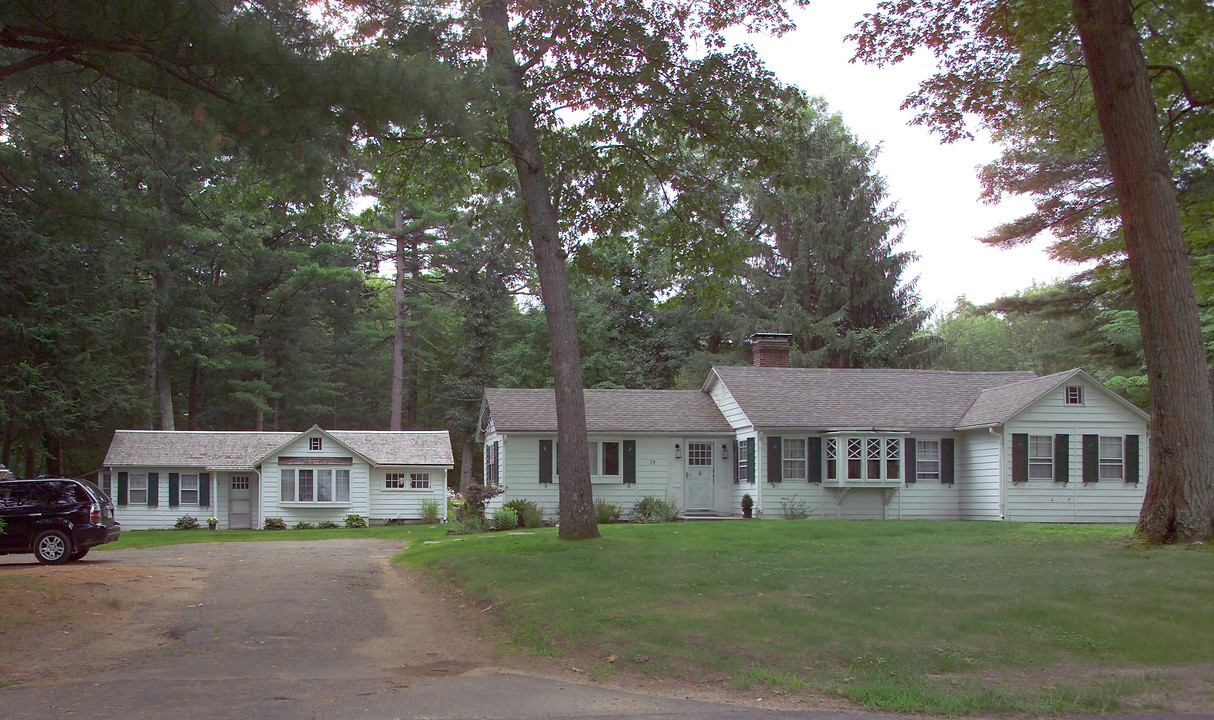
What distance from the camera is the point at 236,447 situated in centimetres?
3384

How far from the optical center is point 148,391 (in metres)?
36.8

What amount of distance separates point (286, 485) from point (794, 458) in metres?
17.7

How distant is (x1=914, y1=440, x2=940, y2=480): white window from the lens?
2594 centimetres

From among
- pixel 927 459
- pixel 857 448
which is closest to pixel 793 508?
pixel 857 448

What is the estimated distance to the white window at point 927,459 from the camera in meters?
25.9

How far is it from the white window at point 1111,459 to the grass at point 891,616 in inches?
469

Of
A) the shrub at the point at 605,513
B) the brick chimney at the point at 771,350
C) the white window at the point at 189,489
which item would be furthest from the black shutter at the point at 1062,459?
the white window at the point at 189,489

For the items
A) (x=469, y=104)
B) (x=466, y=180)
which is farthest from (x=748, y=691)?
(x=466, y=180)

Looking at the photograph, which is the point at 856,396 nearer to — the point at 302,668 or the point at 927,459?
the point at 927,459

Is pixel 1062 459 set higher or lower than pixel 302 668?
higher

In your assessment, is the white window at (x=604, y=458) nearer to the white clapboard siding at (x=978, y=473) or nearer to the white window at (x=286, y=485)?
the white clapboard siding at (x=978, y=473)

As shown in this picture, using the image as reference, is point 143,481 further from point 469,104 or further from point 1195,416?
point 1195,416

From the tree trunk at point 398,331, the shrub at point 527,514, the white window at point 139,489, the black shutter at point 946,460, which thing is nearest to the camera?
the shrub at point 527,514

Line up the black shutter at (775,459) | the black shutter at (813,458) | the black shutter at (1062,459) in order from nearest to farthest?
the black shutter at (1062,459) → the black shutter at (775,459) → the black shutter at (813,458)
